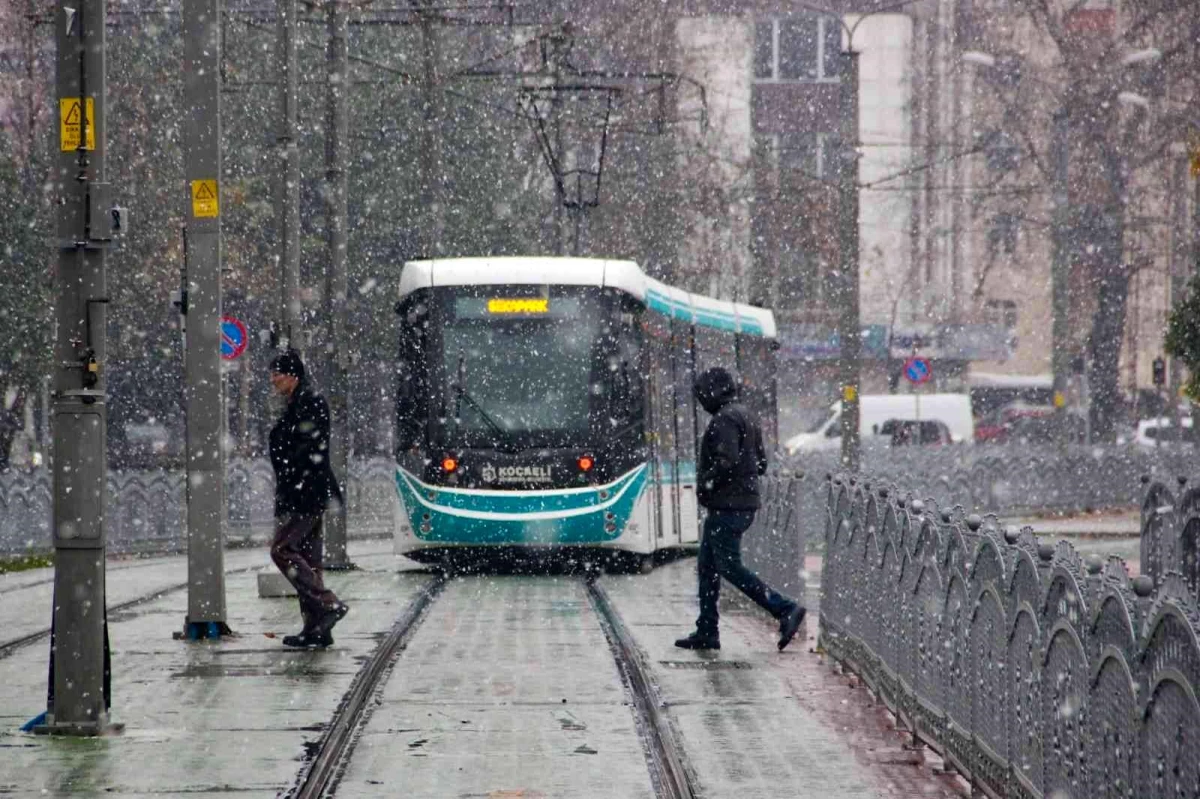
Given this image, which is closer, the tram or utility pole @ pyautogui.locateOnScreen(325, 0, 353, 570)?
the tram

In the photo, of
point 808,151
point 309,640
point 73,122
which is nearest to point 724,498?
point 309,640

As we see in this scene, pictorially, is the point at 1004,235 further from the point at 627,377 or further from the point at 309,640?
the point at 309,640

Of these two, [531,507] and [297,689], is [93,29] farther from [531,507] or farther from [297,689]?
[531,507]

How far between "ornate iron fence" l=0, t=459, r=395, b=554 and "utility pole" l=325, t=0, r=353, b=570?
458 cm

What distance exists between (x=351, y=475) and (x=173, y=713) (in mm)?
25737

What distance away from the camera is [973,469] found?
37.3 m

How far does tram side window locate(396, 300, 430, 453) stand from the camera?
21.1 m

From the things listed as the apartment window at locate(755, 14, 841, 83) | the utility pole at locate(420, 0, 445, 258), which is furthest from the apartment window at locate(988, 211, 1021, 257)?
the utility pole at locate(420, 0, 445, 258)

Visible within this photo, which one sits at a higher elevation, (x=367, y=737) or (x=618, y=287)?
(x=618, y=287)

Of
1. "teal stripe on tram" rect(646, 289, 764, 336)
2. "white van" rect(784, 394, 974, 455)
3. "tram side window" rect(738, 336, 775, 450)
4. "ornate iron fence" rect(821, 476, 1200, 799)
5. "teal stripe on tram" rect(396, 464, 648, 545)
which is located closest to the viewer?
"ornate iron fence" rect(821, 476, 1200, 799)

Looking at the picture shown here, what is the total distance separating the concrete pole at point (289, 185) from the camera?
19672 millimetres

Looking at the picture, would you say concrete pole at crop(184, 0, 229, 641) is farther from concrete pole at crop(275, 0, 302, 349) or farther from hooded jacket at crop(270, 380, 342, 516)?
concrete pole at crop(275, 0, 302, 349)

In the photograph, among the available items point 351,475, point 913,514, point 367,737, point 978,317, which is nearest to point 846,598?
point 913,514

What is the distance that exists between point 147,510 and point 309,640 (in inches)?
633
